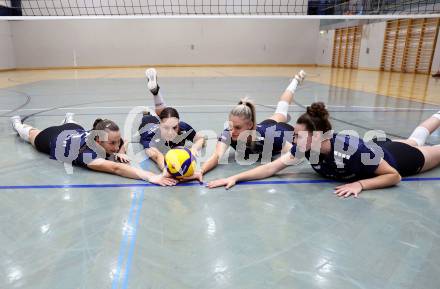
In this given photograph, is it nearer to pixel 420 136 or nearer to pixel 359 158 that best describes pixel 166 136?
pixel 359 158

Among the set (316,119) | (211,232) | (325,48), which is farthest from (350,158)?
(325,48)

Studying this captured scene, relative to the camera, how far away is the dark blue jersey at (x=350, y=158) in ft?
8.36

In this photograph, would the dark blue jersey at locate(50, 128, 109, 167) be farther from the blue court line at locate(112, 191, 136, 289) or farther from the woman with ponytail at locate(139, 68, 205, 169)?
the blue court line at locate(112, 191, 136, 289)

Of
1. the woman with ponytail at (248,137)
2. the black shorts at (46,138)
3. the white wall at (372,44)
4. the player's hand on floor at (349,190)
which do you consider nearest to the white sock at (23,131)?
the black shorts at (46,138)

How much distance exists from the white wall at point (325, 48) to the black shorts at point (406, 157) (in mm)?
21871

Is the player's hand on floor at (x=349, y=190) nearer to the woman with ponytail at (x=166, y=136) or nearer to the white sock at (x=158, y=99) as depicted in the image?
the woman with ponytail at (x=166, y=136)

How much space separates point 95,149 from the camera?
3180 millimetres

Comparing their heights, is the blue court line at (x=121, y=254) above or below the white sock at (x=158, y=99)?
below

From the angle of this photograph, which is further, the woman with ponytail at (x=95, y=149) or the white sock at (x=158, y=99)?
the white sock at (x=158, y=99)

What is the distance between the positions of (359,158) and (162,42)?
20686mm

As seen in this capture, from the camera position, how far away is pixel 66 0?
757 inches

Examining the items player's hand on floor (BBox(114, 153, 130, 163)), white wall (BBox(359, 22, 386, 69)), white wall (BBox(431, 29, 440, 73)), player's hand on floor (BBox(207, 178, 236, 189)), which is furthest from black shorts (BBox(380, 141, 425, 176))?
white wall (BBox(359, 22, 386, 69))

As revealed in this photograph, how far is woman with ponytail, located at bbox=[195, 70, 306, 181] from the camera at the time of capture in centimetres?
314

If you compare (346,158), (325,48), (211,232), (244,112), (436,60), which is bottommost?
(211,232)
